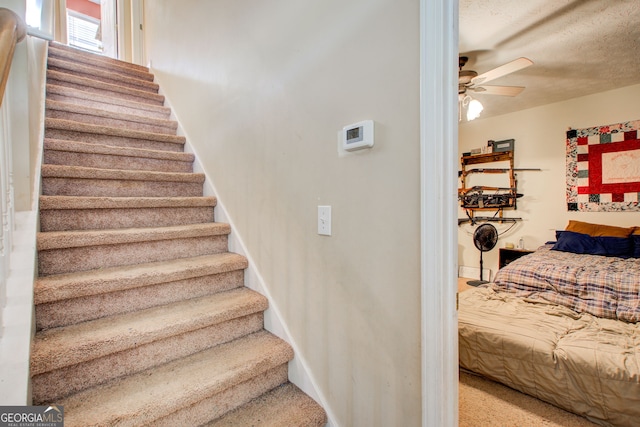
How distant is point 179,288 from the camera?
5.23 ft

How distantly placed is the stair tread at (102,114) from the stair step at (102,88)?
50cm

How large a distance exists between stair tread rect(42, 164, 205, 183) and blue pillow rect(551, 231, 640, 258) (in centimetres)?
386

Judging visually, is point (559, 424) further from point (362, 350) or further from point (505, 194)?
point (505, 194)

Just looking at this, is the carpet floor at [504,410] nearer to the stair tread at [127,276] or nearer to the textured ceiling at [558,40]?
the stair tread at [127,276]

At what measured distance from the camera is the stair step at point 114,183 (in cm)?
174

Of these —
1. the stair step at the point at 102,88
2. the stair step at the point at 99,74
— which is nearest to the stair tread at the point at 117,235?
the stair step at the point at 102,88

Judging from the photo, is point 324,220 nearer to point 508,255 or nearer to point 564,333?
point 564,333

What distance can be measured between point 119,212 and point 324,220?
4.30 feet

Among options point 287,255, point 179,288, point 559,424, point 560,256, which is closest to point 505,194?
point 560,256

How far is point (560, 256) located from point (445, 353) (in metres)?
2.96

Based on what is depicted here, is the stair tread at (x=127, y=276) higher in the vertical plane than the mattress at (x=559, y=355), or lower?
higher

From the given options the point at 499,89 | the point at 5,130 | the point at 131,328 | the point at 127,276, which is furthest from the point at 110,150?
the point at 499,89

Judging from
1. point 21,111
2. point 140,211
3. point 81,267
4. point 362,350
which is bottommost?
point 362,350

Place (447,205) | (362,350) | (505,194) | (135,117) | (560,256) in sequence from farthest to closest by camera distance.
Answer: (505,194)
(560,256)
(135,117)
(362,350)
(447,205)
